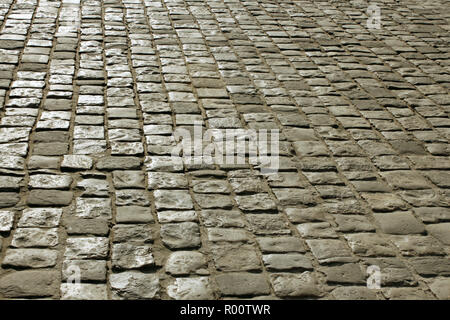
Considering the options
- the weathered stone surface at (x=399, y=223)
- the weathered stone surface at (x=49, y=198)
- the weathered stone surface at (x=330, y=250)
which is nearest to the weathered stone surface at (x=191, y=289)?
the weathered stone surface at (x=330, y=250)

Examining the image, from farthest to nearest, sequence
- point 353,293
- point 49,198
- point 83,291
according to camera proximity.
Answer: point 49,198 → point 353,293 → point 83,291

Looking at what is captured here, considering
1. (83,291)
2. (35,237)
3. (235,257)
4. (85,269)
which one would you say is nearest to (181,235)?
(235,257)

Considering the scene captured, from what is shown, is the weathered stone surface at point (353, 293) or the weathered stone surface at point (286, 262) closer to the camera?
the weathered stone surface at point (353, 293)

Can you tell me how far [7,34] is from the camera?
288 inches

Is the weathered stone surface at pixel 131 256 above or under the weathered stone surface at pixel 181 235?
above

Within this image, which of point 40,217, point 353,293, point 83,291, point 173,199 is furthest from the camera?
point 173,199

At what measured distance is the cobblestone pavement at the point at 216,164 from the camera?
142 inches

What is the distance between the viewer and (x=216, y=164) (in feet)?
15.9

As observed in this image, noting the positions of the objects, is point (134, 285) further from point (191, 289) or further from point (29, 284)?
point (29, 284)

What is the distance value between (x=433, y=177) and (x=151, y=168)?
226 cm

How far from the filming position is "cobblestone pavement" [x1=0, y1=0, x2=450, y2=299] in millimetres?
3617

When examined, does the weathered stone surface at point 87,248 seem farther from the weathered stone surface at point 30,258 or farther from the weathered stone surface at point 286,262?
the weathered stone surface at point 286,262

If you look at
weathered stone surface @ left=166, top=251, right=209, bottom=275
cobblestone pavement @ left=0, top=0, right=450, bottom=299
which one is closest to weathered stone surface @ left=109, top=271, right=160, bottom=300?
cobblestone pavement @ left=0, top=0, right=450, bottom=299

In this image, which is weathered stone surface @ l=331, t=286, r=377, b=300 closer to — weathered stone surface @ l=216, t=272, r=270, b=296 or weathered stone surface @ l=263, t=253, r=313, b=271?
weathered stone surface @ l=263, t=253, r=313, b=271
